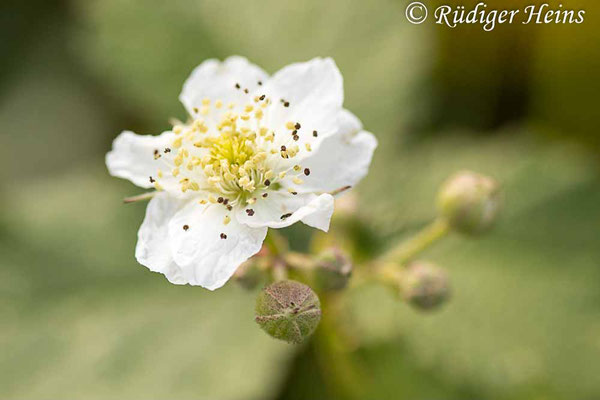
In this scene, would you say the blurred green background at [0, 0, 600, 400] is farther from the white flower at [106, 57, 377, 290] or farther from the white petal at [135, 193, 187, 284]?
→ the white petal at [135, 193, 187, 284]

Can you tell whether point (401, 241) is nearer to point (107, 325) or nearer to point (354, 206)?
point (354, 206)

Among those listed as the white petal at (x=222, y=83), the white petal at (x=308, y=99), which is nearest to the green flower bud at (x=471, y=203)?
the white petal at (x=308, y=99)

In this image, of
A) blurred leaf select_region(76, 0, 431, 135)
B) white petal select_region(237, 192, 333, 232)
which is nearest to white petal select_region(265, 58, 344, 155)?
white petal select_region(237, 192, 333, 232)

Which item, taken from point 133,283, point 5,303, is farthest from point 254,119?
point 5,303

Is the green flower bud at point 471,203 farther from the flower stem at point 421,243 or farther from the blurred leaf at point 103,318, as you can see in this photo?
the blurred leaf at point 103,318

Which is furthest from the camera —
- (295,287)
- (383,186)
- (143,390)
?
(383,186)

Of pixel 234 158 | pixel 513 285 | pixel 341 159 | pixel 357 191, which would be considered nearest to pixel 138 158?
pixel 234 158
